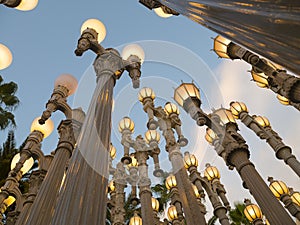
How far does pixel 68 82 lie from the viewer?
19.6ft

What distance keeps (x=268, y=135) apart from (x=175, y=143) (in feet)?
7.68

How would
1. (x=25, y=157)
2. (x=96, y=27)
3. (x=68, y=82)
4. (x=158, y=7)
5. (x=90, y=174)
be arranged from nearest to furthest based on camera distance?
(x=90, y=174) < (x=25, y=157) < (x=96, y=27) < (x=68, y=82) < (x=158, y=7)

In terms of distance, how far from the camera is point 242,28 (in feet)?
5.08

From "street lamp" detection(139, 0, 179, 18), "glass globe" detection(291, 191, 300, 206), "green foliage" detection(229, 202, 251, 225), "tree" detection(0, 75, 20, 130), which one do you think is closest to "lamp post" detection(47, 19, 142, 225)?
"street lamp" detection(139, 0, 179, 18)

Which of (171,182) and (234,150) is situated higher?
(171,182)

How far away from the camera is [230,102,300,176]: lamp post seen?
7082mm

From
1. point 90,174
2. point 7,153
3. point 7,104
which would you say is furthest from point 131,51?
point 7,104

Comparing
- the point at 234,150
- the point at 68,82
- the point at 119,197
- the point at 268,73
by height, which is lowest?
the point at 234,150

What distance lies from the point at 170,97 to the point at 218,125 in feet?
7.75

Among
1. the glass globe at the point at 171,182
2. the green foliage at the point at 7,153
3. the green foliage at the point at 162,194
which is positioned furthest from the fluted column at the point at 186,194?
the green foliage at the point at 162,194

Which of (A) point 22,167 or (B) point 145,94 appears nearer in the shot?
(A) point 22,167

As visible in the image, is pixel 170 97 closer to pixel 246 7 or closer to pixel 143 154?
pixel 143 154

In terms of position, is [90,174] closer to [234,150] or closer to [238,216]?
[234,150]

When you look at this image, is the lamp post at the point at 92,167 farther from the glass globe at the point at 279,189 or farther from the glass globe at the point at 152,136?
the glass globe at the point at 279,189
